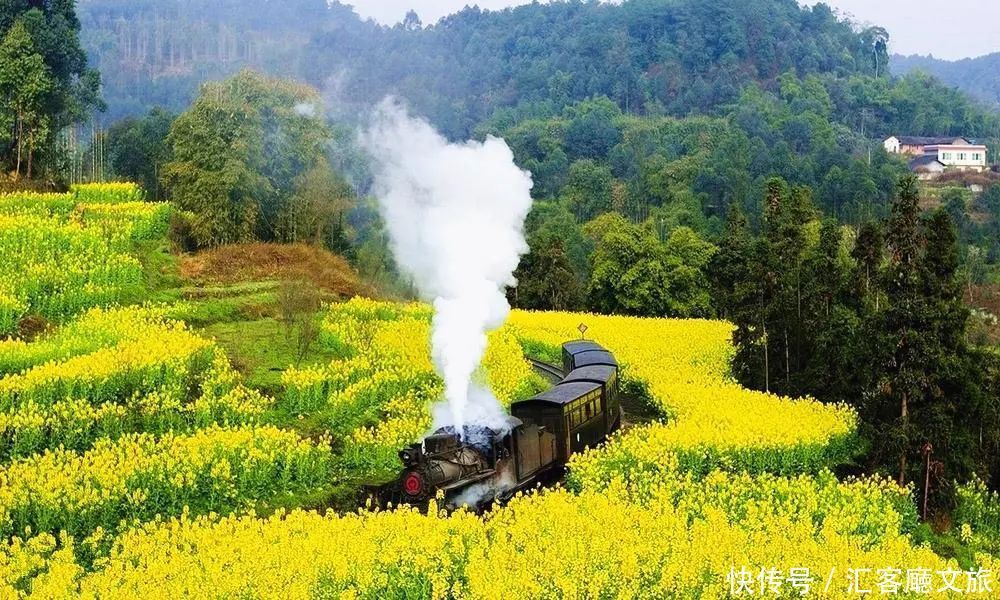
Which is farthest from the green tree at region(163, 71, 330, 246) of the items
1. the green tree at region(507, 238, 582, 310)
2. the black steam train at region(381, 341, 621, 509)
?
the black steam train at region(381, 341, 621, 509)

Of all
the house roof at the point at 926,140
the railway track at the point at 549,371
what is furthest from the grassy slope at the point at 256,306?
the house roof at the point at 926,140

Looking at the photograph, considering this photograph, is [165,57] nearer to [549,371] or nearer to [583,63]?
[583,63]

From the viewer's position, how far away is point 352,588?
13.2 metres

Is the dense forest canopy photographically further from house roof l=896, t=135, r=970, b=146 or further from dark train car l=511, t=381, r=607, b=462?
dark train car l=511, t=381, r=607, b=462

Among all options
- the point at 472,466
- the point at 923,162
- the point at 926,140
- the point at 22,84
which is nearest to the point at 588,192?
the point at 923,162

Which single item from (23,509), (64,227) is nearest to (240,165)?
(64,227)

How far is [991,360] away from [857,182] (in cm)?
6954

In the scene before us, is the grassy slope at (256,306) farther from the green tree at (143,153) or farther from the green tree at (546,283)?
the green tree at (143,153)

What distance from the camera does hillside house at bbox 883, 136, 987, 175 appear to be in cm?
11644

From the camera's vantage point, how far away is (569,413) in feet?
68.6

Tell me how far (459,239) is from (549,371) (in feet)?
45.8

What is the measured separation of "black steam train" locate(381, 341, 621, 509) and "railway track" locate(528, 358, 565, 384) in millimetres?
8501

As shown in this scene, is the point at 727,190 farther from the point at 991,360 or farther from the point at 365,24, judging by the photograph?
the point at 365,24

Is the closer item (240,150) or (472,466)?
(472,466)
